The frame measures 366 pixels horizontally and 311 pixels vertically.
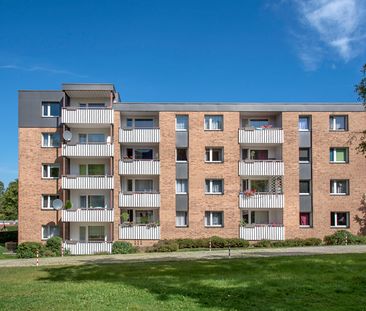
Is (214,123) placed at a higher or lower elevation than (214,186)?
higher

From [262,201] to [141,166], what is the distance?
32.6ft

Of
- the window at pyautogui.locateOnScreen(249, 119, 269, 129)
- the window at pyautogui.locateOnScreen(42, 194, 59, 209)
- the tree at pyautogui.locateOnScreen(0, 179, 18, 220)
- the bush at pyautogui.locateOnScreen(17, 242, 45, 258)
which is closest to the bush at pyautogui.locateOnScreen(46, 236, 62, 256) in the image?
the bush at pyautogui.locateOnScreen(17, 242, 45, 258)

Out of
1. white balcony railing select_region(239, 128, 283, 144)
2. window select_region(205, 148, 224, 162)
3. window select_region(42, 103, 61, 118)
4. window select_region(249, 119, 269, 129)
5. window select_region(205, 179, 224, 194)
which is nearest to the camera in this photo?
white balcony railing select_region(239, 128, 283, 144)

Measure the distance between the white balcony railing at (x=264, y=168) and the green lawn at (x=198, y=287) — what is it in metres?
16.9

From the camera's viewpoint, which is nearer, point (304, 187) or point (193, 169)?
point (193, 169)

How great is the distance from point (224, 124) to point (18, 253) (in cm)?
1829

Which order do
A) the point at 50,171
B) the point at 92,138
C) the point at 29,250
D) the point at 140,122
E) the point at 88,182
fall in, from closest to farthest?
1. the point at 29,250
2. the point at 88,182
3. the point at 50,171
4. the point at 92,138
5. the point at 140,122

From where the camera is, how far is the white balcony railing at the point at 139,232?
113ft

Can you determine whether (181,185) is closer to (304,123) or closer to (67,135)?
(67,135)

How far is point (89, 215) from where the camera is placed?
3406 centimetres

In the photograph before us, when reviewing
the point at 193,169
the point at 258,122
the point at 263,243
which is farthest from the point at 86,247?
the point at 258,122

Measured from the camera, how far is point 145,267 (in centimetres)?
1844

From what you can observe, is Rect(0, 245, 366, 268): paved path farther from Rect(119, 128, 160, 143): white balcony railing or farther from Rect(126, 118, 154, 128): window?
Rect(126, 118, 154, 128): window

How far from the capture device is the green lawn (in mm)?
10789
